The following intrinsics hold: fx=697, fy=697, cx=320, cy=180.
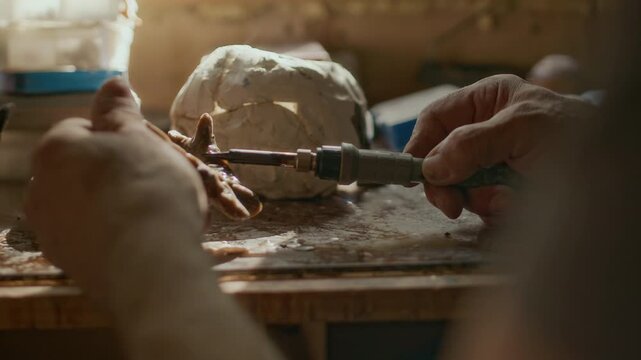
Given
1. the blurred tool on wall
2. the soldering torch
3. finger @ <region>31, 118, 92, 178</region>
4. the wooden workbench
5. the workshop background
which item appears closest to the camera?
finger @ <region>31, 118, 92, 178</region>

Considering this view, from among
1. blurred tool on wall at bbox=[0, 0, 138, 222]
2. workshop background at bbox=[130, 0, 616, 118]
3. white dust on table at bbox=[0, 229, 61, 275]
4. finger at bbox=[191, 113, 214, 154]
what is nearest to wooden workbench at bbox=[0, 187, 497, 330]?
white dust on table at bbox=[0, 229, 61, 275]

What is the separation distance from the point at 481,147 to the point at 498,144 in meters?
0.02

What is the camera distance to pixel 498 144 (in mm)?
764

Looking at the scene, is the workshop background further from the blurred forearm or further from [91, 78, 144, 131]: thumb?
the blurred forearm

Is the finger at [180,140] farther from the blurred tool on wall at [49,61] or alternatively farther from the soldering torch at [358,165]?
the blurred tool on wall at [49,61]

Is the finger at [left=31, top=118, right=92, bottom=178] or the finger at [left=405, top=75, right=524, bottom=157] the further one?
the finger at [left=405, top=75, right=524, bottom=157]

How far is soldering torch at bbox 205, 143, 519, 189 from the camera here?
0.78m

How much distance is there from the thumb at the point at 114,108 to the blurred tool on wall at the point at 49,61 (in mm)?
495

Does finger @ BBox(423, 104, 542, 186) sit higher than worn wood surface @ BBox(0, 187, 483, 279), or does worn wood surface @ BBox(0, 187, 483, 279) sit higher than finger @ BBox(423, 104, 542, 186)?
finger @ BBox(423, 104, 542, 186)

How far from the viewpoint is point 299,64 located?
1045mm

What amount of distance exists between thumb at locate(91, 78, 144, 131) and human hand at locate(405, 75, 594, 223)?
33 cm

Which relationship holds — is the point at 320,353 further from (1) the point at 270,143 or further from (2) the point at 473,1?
(2) the point at 473,1

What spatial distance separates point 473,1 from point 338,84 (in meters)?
0.87

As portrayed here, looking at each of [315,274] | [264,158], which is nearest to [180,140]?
[264,158]
